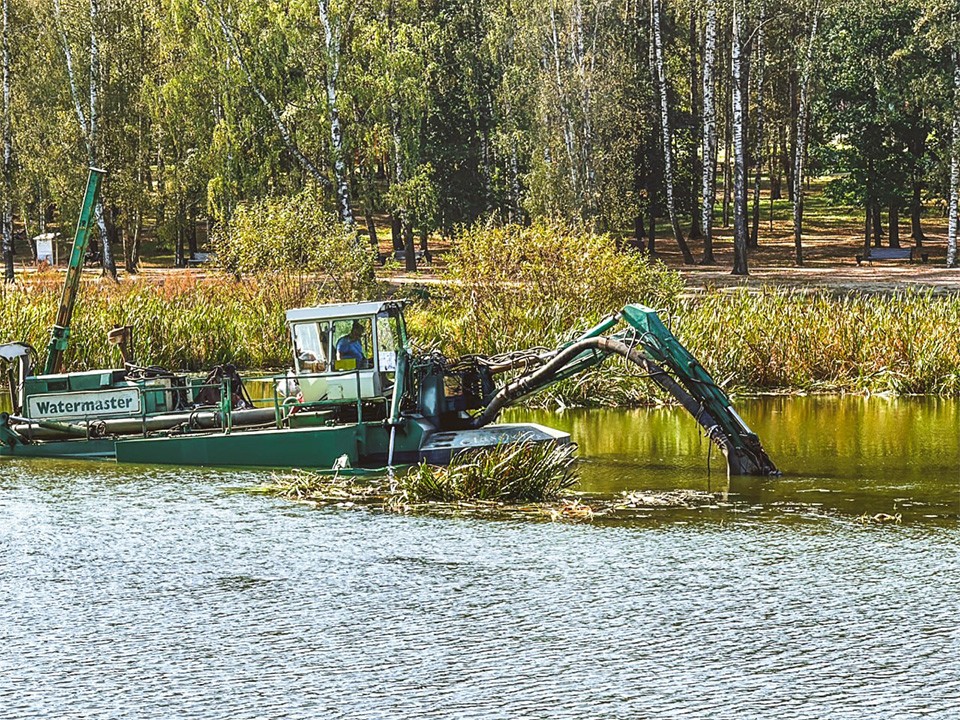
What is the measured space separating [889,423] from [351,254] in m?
17.6

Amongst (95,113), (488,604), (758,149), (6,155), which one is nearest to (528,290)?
(488,604)

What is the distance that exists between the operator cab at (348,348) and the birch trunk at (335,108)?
25355 millimetres

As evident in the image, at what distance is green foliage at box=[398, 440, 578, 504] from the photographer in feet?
55.5

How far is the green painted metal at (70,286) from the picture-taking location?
73.0 ft

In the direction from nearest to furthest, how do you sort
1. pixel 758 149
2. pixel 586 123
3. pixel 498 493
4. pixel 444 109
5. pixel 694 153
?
pixel 498 493, pixel 586 123, pixel 444 109, pixel 758 149, pixel 694 153

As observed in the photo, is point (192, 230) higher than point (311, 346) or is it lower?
higher

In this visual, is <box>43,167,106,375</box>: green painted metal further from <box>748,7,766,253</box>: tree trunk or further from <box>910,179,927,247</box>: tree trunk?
<box>910,179,927,247</box>: tree trunk

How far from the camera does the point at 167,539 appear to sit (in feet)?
Answer: 50.3

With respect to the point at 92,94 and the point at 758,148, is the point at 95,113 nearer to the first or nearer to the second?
the point at 92,94

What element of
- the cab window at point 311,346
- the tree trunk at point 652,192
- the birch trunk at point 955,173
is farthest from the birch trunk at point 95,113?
the cab window at point 311,346

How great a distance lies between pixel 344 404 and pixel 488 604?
7.40m

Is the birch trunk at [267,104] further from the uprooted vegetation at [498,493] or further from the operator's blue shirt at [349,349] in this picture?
the uprooted vegetation at [498,493]

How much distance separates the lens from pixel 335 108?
45188 mm

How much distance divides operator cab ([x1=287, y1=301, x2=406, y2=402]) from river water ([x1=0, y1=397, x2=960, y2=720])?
6.68ft
